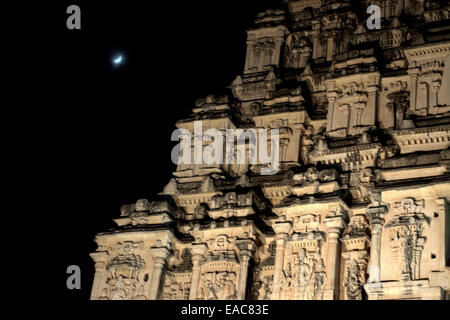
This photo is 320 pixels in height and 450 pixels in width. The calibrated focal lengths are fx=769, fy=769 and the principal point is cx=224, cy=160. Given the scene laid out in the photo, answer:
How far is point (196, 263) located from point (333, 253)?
5091 mm

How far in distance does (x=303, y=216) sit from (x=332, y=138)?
360 cm

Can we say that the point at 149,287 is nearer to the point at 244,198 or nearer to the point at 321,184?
the point at 244,198

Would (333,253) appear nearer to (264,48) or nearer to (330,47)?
(330,47)

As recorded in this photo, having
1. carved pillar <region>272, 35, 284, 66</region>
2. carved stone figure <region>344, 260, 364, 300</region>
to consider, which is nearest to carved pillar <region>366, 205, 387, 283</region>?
carved stone figure <region>344, 260, 364, 300</region>

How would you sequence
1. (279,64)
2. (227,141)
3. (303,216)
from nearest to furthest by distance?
(303,216)
(227,141)
(279,64)

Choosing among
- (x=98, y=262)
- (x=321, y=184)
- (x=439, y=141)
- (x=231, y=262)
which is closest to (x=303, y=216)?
(x=321, y=184)

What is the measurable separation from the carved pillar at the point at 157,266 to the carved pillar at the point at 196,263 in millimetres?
1196

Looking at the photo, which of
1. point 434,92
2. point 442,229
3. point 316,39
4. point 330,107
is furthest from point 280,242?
point 316,39

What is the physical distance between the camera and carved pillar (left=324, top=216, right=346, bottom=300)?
78.0ft

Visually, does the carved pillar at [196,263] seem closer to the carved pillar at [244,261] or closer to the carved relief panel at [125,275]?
the carved pillar at [244,261]

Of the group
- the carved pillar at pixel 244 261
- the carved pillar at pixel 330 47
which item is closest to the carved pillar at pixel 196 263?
the carved pillar at pixel 244 261

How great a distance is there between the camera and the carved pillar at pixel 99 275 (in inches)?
1091

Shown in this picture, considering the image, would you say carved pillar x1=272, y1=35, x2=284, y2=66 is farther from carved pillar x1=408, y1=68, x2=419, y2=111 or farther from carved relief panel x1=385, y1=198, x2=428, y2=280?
carved relief panel x1=385, y1=198, x2=428, y2=280

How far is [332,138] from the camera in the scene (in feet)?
90.3
